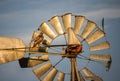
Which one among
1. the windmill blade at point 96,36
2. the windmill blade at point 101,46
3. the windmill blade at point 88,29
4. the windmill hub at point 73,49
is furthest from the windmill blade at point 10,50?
the windmill blade at point 101,46

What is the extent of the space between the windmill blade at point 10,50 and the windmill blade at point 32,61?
2.87 ft

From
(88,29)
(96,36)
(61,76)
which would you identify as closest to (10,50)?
(61,76)

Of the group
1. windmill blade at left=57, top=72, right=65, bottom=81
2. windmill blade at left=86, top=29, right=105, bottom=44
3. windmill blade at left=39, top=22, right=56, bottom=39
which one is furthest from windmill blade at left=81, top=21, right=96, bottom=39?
windmill blade at left=57, top=72, right=65, bottom=81

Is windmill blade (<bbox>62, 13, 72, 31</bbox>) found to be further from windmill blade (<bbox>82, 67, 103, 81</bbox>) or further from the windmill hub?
windmill blade (<bbox>82, 67, 103, 81</bbox>)

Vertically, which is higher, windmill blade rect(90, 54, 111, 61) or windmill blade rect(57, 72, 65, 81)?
windmill blade rect(90, 54, 111, 61)

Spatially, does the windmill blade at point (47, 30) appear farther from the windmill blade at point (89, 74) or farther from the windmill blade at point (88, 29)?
the windmill blade at point (89, 74)

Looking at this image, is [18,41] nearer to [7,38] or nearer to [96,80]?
[7,38]

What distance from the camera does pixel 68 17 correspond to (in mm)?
10789

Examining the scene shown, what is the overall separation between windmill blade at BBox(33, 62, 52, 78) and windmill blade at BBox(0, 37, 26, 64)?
3.83ft

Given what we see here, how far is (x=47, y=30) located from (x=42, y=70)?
1477 mm

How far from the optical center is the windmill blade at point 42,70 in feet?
34.5

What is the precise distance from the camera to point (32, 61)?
418 inches

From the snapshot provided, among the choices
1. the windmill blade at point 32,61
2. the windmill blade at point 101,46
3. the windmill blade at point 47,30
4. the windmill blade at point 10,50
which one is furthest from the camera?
the windmill blade at point 101,46

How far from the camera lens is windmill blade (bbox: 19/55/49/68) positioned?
1045cm
